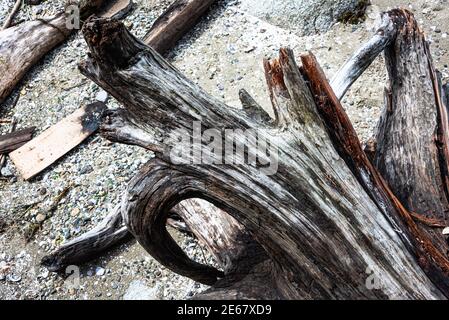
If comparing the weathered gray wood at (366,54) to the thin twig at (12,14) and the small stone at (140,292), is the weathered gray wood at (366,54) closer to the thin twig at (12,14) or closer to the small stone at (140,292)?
the small stone at (140,292)

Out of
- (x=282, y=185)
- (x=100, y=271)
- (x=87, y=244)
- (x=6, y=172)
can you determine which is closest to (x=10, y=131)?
(x=6, y=172)

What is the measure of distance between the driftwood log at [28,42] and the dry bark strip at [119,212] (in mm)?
786

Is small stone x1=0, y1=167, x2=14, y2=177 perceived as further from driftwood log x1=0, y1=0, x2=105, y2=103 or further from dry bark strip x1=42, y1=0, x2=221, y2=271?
dry bark strip x1=42, y1=0, x2=221, y2=271

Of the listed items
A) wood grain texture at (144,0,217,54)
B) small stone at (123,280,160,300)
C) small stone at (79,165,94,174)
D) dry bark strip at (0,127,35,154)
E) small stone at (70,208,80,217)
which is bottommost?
small stone at (123,280,160,300)

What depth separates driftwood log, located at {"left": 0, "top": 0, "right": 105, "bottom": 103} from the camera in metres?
5.19

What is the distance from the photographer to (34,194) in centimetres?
450

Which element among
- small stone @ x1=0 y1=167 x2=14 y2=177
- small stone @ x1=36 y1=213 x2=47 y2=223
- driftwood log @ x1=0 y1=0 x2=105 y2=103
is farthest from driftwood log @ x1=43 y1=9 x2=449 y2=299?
driftwood log @ x1=0 y1=0 x2=105 y2=103

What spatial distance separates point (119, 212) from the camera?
12.9ft

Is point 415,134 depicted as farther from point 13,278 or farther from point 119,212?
point 13,278

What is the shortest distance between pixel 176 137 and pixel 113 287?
1.84m

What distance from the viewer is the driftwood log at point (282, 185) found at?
2.43 m

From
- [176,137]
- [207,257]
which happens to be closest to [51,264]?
[207,257]

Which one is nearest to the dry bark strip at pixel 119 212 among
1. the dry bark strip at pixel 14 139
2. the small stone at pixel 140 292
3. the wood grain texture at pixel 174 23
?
the wood grain texture at pixel 174 23

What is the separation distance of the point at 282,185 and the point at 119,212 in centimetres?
176
